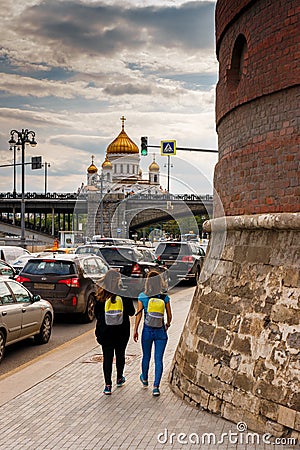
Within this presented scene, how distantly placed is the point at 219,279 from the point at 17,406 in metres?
2.83

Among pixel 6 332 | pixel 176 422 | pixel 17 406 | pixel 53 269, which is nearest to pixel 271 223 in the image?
pixel 176 422

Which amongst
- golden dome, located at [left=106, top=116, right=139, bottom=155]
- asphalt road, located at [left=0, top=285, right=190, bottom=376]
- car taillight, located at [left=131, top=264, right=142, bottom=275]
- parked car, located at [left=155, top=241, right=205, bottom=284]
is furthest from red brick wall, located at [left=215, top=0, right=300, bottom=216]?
golden dome, located at [left=106, top=116, right=139, bottom=155]

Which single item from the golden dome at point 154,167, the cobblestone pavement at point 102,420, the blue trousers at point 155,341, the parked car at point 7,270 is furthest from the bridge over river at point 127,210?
the parked car at point 7,270

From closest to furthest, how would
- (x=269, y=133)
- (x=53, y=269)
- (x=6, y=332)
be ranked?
(x=269, y=133) → (x=6, y=332) → (x=53, y=269)

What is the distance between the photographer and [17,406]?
24.7ft

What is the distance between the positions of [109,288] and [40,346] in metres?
4.12

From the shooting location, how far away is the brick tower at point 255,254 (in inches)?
249

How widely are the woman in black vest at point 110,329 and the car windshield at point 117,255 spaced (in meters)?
11.8

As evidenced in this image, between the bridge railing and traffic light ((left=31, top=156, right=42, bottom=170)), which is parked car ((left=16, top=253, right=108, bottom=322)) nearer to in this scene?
traffic light ((left=31, top=156, right=42, bottom=170))

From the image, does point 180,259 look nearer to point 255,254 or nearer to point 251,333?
point 255,254

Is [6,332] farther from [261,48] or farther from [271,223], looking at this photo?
[261,48]

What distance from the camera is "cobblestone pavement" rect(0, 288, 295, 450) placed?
623 centimetres

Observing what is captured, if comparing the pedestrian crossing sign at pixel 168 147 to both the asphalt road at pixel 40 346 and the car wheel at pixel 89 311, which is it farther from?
the asphalt road at pixel 40 346

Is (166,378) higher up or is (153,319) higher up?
(153,319)
